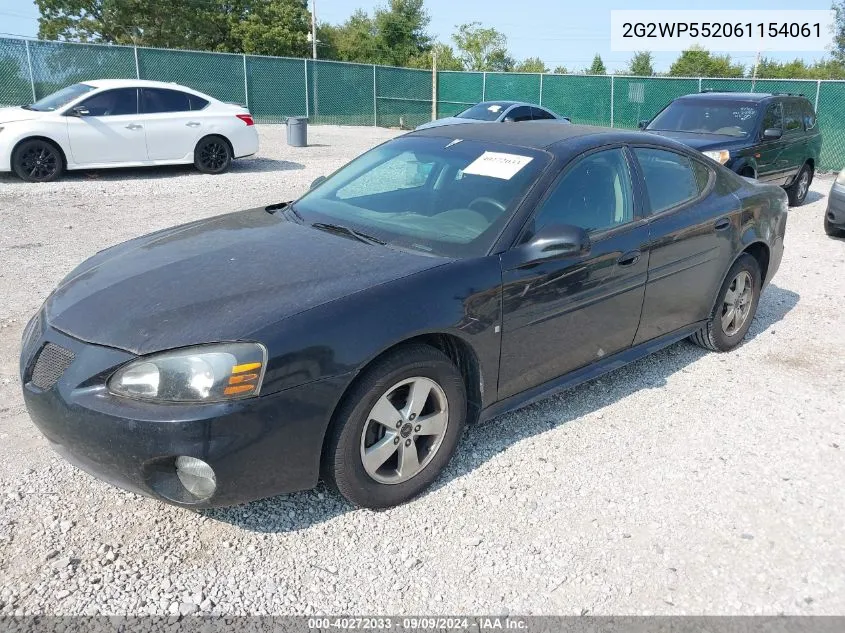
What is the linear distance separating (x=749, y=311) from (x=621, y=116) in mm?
19459

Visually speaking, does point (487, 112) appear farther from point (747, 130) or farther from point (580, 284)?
point (580, 284)

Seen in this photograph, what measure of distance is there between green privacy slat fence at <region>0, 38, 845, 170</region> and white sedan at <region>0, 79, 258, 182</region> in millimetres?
7693

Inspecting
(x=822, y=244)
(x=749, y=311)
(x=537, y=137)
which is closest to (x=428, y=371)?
(x=537, y=137)

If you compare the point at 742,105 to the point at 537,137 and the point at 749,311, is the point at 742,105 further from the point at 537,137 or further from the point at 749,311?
the point at 537,137

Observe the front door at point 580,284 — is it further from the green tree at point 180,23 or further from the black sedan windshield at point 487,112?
the green tree at point 180,23

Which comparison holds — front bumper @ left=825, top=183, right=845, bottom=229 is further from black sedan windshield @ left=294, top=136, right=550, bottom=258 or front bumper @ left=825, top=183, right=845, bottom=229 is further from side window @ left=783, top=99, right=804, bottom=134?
black sedan windshield @ left=294, top=136, right=550, bottom=258

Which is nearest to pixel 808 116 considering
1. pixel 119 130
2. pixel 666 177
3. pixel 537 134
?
pixel 666 177

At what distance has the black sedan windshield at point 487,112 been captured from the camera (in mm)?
16531

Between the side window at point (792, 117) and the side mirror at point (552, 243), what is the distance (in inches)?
363

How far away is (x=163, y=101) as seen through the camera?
12.3 metres

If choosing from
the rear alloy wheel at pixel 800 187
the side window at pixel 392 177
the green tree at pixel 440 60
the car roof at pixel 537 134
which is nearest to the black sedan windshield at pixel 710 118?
the rear alloy wheel at pixel 800 187

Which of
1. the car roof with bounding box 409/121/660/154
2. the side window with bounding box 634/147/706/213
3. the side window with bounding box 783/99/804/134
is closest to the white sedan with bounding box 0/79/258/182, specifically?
the car roof with bounding box 409/121/660/154

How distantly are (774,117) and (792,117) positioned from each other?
0.86 meters

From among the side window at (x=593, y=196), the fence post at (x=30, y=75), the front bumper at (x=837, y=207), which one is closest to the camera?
the side window at (x=593, y=196)
